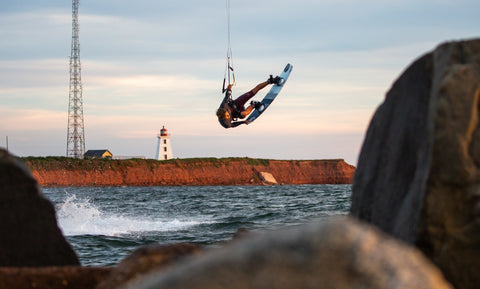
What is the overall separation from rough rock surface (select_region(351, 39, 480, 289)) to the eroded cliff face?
75.5 metres

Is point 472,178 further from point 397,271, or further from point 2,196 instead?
point 2,196

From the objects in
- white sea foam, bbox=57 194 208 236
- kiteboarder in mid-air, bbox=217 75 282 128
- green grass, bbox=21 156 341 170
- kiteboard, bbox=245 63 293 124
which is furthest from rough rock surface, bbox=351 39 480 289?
green grass, bbox=21 156 341 170

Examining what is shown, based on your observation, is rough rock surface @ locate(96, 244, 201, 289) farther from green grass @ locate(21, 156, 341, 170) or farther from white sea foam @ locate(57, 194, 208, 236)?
green grass @ locate(21, 156, 341, 170)

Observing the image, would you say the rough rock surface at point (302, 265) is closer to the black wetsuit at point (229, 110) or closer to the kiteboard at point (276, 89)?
the black wetsuit at point (229, 110)

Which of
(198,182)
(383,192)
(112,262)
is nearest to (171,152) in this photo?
(198,182)

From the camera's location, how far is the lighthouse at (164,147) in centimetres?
9175

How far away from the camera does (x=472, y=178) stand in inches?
148

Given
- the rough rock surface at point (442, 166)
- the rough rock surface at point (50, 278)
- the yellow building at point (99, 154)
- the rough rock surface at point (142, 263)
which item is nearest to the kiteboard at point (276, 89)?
the rough rock surface at point (442, 166)

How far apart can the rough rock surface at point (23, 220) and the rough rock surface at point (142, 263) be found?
148 cm

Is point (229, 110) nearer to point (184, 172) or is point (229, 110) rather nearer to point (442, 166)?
point (442, 166)

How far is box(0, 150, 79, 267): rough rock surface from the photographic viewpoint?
4.87 meters

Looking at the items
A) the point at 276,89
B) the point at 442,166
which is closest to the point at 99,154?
the point at 276,89

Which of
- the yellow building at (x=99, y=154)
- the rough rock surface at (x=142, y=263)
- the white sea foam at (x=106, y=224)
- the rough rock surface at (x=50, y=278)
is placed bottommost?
the white sea foam at (x=106, y=224)

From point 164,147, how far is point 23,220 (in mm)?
88048
